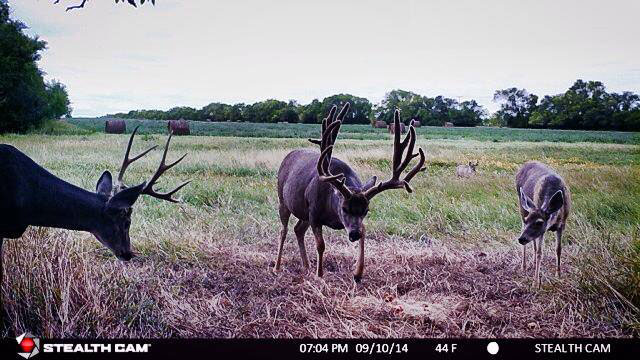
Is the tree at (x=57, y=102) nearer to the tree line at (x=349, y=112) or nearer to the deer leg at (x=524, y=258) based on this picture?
the tree line at (x=349, y=112)

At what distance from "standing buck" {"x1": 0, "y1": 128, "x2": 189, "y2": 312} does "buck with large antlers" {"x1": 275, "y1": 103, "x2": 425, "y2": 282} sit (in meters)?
0.60

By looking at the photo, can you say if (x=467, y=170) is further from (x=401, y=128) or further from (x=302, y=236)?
(x=302, y=236)

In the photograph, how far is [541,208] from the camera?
2.93 m

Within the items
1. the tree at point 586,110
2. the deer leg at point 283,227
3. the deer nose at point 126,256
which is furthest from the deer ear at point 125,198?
the tree at point 586,110

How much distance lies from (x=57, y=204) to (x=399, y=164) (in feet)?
5.22

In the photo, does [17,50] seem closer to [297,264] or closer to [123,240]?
[123,240]

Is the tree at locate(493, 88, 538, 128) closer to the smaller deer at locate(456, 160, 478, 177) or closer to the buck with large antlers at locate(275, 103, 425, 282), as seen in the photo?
the smaller deer at locate(456, 160, 478, 177)

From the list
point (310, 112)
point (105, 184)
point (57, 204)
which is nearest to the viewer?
point (57, 204)

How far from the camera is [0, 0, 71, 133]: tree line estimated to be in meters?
2.88

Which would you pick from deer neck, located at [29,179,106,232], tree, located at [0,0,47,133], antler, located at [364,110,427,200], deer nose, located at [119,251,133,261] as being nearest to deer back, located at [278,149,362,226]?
antler, located at [364,110,427,200]

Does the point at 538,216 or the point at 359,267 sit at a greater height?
the point at 538,216

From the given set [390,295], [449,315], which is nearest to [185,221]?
[390,295]
